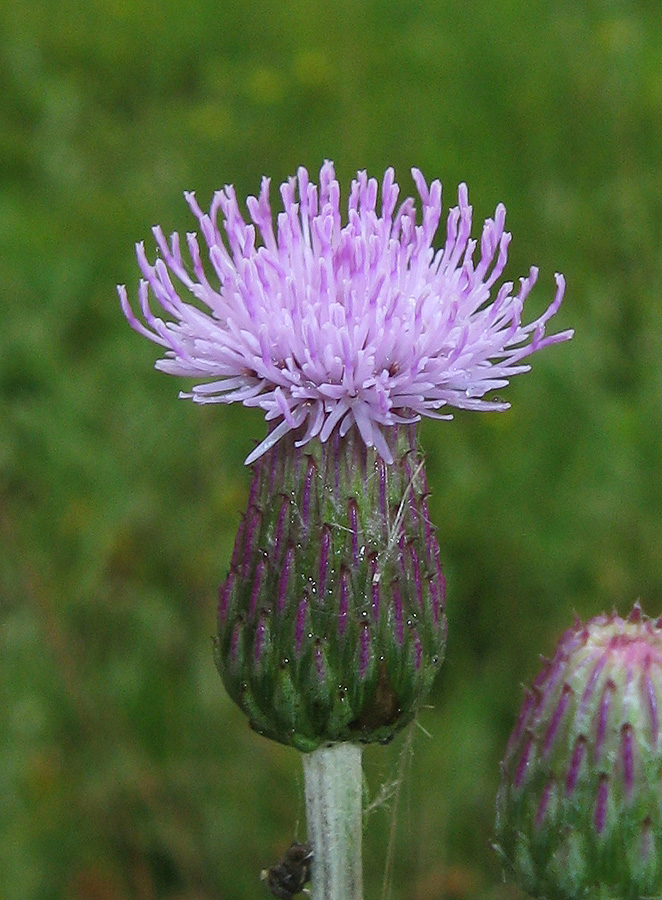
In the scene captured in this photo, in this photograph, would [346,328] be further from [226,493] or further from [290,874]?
[226,493]

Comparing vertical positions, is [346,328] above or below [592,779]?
above

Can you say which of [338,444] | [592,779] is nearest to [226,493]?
[338,444]

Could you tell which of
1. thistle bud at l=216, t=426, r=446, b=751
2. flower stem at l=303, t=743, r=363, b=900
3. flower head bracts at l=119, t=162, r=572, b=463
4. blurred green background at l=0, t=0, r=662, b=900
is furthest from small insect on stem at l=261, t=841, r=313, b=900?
flower head bracts at l=119, t=162, r=572, b=463

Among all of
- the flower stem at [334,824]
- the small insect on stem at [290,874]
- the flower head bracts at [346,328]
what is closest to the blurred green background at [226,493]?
the flower stem at [334,824]

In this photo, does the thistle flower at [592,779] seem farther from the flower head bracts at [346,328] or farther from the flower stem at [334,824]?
the flower head bracts at [346,328]

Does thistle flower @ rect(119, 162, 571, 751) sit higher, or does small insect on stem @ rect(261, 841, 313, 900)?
thistle flower @ rect(119, 162, 571, 751)

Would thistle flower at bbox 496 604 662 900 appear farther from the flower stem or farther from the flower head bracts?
the flower head bracts
